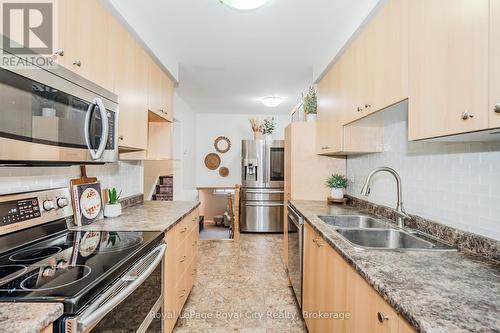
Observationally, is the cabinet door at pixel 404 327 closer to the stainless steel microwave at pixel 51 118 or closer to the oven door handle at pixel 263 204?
the stainless steel microwave at pixel 51 118

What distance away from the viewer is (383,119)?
1.95 metres

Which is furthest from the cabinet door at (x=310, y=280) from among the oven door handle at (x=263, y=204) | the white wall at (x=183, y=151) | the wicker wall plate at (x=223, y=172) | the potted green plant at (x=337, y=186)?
the wicker wall plate at (x=223, y=172)

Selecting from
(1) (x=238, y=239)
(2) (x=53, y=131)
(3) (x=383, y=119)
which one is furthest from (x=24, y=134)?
(1) (x=238, y=239)

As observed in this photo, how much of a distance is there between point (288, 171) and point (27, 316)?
106 inches

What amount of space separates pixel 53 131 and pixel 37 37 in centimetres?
41

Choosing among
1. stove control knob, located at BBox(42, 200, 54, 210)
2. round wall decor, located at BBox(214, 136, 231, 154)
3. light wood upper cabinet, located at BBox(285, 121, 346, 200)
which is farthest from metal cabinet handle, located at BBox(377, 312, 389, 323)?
round wall decor, located at BBox(214, 136, 231, 154)

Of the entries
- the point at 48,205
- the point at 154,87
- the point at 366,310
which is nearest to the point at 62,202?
the point at 48,205

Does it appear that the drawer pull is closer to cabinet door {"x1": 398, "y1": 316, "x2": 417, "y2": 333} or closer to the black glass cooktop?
cabinet door {"x1": 398, "y1": 316, "x2": 417, "y2": 333}

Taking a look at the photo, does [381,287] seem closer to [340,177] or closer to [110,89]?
[110,89]

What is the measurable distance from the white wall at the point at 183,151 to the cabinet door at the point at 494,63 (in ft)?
13.2

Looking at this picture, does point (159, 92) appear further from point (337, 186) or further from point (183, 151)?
point (183, 151)

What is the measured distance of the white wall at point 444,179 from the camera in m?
1.20

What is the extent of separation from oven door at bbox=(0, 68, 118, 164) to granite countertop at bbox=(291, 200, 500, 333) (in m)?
1.32

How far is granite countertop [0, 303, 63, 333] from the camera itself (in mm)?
638
